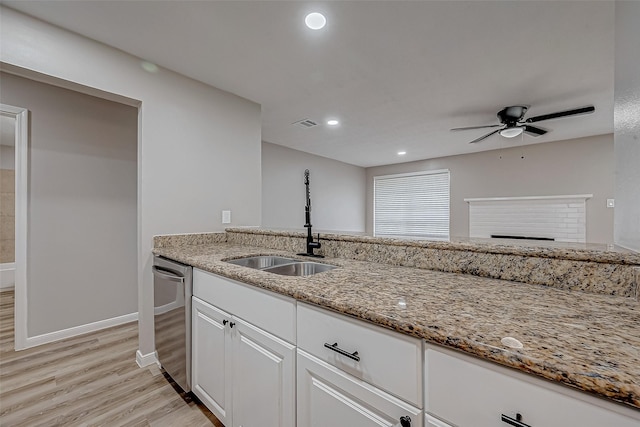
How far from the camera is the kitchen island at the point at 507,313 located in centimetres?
52

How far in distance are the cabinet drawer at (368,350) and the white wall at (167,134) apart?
176 cm

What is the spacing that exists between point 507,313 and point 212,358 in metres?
1.42

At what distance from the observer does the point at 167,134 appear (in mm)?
2252

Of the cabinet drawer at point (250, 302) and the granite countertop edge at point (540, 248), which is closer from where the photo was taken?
the granite countertop edge at point (540, 248)

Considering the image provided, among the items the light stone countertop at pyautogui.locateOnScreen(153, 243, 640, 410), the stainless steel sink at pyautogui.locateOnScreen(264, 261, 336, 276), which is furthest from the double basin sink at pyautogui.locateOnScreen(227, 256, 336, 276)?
the light stone countertop at pyautogui.locateOnScreen(153, 243, 640, 410)

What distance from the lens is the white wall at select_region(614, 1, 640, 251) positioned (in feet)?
3.26

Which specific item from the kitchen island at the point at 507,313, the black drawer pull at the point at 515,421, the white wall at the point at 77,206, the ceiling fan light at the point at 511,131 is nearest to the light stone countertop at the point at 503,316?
the kitchen island at the point at 507,313

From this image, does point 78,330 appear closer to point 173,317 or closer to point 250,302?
point 173,317

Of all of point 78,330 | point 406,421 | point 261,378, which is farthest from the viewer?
point 78,330

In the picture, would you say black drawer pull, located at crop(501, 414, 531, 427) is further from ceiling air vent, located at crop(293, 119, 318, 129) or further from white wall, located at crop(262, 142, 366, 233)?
ceiling air vent, located at crop(293, 119, 318, 129)

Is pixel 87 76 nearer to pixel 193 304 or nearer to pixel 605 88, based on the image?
pixel 193 304

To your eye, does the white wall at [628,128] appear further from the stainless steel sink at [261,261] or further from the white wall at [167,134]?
the white wall at [167,134]

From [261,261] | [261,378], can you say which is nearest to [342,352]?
[261,378]

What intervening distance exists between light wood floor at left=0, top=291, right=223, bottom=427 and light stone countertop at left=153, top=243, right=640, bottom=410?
1.16 m
